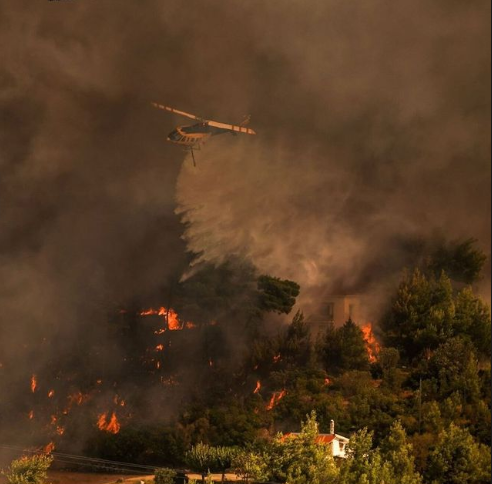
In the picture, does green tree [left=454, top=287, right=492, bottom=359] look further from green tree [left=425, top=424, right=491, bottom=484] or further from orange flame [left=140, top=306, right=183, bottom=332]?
orange flame [left=140, top=306, right=183, bottom=332]

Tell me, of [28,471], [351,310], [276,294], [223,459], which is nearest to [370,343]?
[351,310]

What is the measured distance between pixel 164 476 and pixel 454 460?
134 inches

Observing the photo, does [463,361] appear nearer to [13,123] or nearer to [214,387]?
[214,387]

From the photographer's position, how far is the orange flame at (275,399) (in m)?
11.5

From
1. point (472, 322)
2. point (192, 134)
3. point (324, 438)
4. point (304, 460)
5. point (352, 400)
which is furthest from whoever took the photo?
point (472, 322)

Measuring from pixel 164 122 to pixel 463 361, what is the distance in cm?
478

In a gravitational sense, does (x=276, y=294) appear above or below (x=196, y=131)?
below

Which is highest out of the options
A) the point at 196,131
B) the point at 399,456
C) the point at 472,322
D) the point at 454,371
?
the point at 196,131

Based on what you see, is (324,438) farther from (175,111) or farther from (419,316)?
(175,111)

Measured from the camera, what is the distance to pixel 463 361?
1226 centimetres

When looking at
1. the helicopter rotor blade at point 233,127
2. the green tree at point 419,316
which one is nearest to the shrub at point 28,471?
the helicopter rotor blade at point 233,127

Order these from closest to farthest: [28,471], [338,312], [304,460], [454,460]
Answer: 1. [28,471]
2. [304,460]
3. [454,460]
4. [338,312]

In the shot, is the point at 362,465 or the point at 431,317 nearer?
the point at 362,465

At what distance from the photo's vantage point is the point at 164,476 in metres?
10.6
